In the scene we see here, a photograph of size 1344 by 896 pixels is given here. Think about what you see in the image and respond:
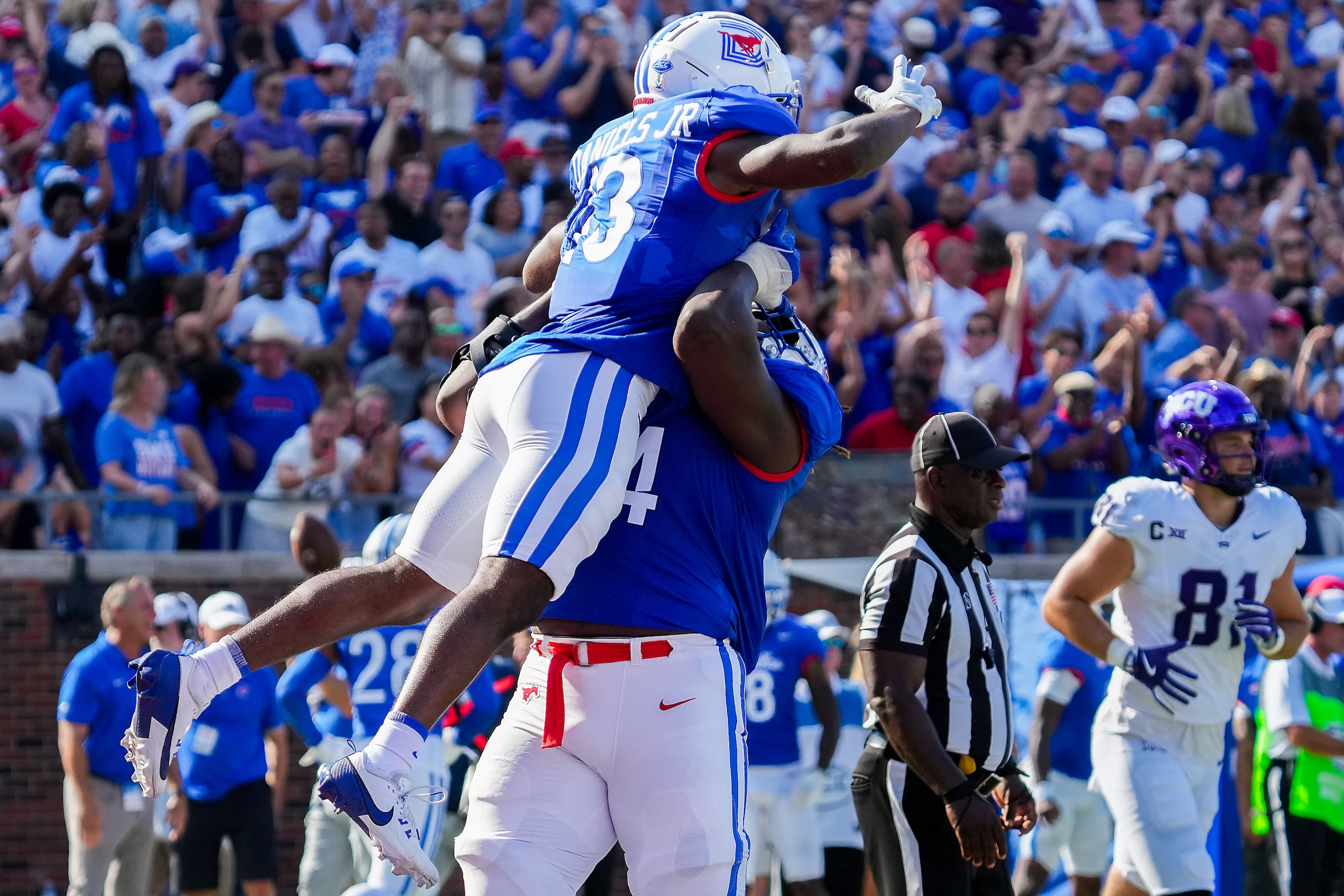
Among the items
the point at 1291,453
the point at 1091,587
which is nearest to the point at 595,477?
the point at 1091,587

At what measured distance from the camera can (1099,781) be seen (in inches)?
256

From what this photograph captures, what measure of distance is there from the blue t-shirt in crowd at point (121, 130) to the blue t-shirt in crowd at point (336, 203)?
1006mm

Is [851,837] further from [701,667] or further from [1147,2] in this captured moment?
[1147,2]

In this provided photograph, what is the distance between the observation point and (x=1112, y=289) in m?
12.4

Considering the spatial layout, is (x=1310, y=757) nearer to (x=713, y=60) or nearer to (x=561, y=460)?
(x=713, y=60)

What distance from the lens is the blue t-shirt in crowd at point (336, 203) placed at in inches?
468

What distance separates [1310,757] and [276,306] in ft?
20.9

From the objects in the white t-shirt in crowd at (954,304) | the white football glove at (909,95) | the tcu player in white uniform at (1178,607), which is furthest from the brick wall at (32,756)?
the white football glove at (909,95)

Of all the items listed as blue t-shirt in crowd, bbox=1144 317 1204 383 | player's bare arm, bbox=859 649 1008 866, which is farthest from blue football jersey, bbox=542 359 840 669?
blue t-shirt in crowd, bbox=1144 317 1204 383

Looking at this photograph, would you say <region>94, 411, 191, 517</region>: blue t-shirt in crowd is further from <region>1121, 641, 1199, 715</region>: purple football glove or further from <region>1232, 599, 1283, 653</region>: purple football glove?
<region>1232, 599, 1283, 653</region>: purple football glove

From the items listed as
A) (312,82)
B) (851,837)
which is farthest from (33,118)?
(851,837)

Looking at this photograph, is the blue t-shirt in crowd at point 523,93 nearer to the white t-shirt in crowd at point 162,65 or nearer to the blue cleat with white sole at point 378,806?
the white t-shirt in crowd at point 162,65

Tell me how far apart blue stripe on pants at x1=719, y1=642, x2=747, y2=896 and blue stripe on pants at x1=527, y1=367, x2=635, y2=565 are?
0.51 meters

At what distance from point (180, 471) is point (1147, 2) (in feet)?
35.5
